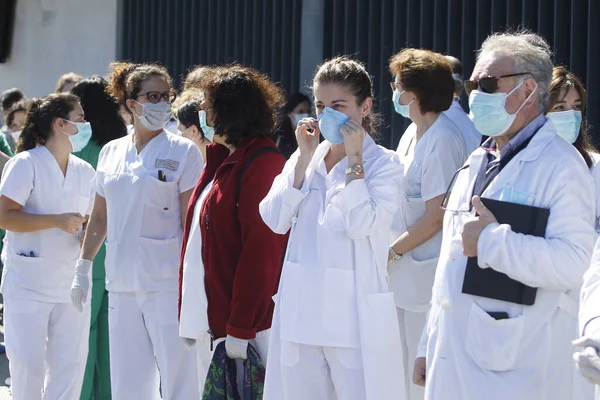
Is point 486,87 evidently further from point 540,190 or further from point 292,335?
point 292,335

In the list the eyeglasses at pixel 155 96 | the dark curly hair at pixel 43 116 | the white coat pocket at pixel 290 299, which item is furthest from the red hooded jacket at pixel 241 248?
the dark curly hair at pixel 43 116

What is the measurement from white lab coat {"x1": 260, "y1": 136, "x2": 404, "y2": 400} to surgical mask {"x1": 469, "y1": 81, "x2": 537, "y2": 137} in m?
0.57

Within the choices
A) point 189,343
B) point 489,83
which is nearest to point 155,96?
point 189,343

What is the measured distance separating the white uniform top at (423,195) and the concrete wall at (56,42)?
7244 mm

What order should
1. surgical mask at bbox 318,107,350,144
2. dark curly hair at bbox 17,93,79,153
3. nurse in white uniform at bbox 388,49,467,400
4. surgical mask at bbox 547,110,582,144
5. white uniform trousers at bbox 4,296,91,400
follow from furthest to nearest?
1. dark curly hair at bbox 17,93,79,153
2. white uniform trousers at bbox 4,296,91,400
3. nurse in white uniform at bbox 388,49,467,400
4. surgical mask at bbox 547,110,582,144
5. surgical mask at bbox 318,107,350,144

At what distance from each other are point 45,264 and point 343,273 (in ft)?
8.38

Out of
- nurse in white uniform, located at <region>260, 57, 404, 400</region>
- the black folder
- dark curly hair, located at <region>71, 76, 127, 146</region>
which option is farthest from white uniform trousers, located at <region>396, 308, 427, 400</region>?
dark curly hair, located at <region>71, 76, 127, 146</region>

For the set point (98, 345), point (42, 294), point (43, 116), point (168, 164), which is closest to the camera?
point (168, 164)

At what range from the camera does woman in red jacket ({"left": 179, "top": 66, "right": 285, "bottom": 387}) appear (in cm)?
409

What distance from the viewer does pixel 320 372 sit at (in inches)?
143

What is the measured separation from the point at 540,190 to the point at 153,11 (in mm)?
8174

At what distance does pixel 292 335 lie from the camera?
11.9ft

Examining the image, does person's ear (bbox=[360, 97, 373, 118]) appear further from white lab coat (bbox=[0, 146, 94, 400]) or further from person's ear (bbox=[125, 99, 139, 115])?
white lab coat (bbox=[0, 146, 94, 400])

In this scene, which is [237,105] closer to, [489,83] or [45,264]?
[489,83]
